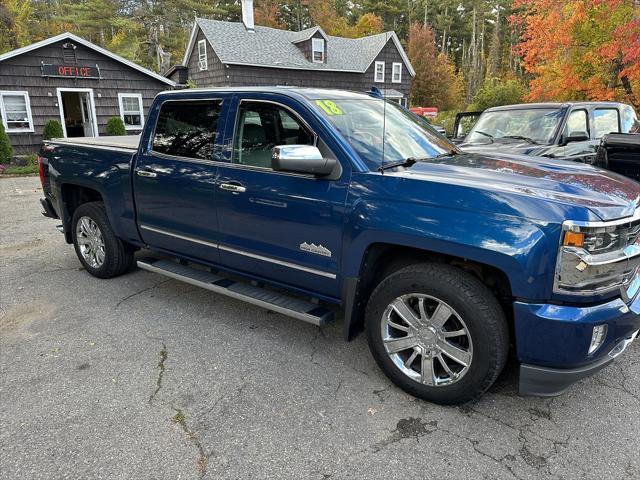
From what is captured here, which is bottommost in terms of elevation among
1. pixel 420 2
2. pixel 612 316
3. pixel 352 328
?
pixel 352 328

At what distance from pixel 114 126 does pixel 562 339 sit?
57.8ft

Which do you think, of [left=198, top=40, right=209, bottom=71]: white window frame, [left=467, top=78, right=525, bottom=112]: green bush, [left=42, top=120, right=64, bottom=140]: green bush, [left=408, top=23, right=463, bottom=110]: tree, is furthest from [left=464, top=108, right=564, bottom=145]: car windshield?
[left=408, top=23, right=463, bottom=110]: tree

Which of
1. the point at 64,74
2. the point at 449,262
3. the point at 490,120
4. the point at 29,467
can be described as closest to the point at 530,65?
the point at 490,120

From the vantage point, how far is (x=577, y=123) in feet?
24.8

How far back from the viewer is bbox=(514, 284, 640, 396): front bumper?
247 cm

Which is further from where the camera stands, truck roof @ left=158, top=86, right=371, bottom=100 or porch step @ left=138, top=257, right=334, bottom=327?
truck roof @ left=158, top=86, right=371, bottom=100

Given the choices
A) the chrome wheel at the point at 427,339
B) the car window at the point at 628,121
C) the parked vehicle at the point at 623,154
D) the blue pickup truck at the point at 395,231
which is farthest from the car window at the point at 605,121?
the chrome wheel at the point at 427,339

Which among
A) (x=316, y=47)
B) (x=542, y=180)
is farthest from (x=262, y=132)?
(x=316, y=47)

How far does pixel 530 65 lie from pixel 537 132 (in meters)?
12.7

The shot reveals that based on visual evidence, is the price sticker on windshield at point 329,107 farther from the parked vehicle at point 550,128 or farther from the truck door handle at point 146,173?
the parked vehicle at point 550,128

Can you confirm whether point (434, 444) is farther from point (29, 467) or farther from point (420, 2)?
A: point (420, 2)

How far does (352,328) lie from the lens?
323 centimetres

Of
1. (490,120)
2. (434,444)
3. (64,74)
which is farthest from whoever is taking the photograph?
(64,74)

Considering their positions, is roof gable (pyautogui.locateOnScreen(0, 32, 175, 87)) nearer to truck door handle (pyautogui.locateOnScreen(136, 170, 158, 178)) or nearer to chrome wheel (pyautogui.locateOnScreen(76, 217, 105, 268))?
chrome wheel (pyautogui.locateOnScreen(76, 217, 105, 268))
